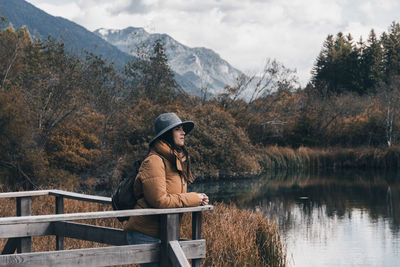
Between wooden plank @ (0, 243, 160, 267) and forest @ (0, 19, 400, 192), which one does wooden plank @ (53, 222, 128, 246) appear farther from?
forest @ (0, 19, 400, 192)

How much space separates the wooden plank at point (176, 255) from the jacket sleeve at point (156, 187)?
268 mm

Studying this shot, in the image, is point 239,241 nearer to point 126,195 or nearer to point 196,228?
point 196,228

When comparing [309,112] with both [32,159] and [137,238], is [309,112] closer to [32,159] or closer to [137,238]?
[32,159]

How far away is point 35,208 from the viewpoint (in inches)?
405

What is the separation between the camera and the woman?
12.8ft

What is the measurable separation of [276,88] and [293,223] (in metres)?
21.5

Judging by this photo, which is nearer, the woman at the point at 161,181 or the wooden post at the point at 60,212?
the woman at the point at 161,181

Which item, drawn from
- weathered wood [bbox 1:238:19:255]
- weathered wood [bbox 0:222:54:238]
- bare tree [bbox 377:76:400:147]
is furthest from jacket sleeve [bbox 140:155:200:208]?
bare tree [bbox 377:76:400:147]

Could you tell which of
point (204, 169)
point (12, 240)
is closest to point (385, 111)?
point (204, 169)

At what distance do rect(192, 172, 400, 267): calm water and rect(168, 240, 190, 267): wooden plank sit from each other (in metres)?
6.85

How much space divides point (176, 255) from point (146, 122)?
21.4 metres

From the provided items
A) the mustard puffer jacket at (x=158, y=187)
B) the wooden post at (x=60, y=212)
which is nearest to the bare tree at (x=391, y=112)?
the wooden post at (x=60, y=212)

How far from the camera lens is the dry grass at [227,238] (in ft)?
23.9

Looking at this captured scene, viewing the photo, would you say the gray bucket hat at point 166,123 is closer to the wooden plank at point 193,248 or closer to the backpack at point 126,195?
the backpack at point 126,195
